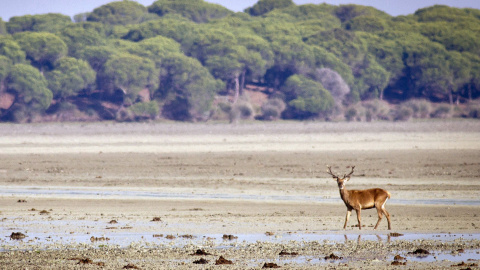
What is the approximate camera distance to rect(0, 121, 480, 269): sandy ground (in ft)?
36.3

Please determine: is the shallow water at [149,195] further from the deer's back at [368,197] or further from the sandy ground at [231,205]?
the deer's back at [368,197]

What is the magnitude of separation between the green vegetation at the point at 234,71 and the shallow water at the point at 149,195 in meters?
44.3

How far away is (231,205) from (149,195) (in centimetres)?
308

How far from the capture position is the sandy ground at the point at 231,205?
1108 centimetres

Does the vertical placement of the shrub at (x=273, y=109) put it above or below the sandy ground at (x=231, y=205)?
above

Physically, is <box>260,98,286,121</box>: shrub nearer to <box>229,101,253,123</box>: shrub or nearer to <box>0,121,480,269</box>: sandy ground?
<box>229,101,253,123</box>: shrub

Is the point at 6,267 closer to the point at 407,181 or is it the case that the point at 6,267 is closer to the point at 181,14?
the point at 407,181

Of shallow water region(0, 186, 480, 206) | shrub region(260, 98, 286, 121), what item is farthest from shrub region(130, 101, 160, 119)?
shallow water region(0, 186, 480, 206)

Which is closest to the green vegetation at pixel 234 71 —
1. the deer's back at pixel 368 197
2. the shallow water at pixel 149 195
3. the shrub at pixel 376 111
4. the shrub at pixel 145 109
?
the shrub at pixel 145 109

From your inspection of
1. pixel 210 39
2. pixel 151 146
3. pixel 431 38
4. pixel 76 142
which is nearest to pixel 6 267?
pixel 151 146

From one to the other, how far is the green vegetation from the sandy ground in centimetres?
2898

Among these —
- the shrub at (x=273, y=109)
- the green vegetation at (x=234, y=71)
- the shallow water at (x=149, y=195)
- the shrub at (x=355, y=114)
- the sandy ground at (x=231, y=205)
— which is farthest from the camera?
the shrub at (x=355, y=114)

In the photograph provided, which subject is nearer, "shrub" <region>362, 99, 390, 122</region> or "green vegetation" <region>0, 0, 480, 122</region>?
"green vegetation" <region>0, 0, 480, 122</region>

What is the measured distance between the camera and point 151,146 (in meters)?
37.5
